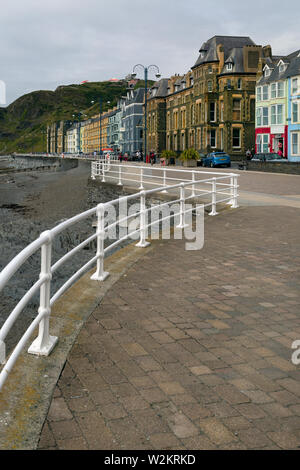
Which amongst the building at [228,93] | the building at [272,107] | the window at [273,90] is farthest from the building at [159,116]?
the window at [273,90]

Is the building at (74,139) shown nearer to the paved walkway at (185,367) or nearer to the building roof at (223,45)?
the building roof at (223,45)

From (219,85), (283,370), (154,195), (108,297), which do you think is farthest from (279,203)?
(219,85)

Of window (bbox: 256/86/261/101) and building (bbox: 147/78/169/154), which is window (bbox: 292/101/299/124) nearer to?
window (bbox: 256/86/261/101)

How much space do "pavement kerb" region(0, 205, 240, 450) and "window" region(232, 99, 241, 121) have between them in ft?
204

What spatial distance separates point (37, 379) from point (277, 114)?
180 ft

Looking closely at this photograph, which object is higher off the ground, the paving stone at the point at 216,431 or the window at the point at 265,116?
the window at the point at 265,116

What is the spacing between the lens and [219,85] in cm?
6819

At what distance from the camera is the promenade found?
338 centimetres

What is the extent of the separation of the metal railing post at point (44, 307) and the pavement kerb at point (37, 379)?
0.07 m

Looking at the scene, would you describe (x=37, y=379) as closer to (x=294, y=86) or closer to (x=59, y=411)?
(x=59, y=411)

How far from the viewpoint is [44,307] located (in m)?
→ 4.66

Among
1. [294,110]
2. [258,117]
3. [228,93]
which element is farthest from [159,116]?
[294,110]

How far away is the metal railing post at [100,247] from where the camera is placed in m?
6.95

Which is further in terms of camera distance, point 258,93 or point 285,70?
→ point 258,93
